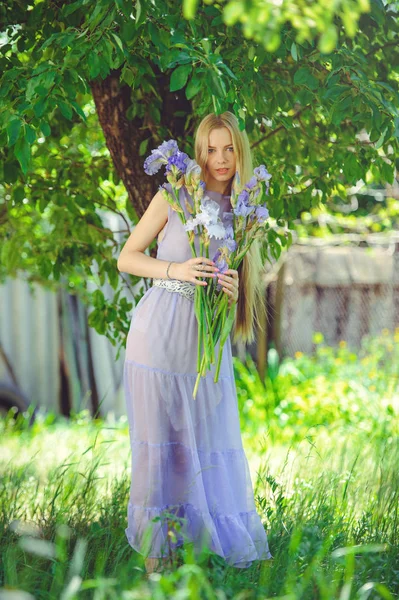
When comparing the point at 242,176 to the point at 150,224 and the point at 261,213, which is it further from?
the point at 150,224

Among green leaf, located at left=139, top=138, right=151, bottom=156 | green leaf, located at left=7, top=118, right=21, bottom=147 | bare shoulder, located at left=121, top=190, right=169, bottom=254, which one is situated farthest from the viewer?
green leaf, located at left=139, top=138, right=151, bottom=156

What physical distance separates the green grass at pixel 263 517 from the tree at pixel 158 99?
3.01 ft

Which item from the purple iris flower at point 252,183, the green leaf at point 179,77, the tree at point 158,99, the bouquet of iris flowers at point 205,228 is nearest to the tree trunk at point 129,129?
the tree at point 158,99

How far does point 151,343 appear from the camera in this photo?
259 centimetres

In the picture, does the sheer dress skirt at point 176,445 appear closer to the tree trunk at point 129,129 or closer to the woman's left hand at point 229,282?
the woman's left hand at point 229,282

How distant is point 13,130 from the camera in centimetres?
220

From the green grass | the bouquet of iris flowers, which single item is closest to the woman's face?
the bouquet of iris flowers

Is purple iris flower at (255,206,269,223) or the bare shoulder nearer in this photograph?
purple iris flower at (255,206,269,223)

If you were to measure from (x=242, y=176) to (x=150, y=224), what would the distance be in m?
0.37

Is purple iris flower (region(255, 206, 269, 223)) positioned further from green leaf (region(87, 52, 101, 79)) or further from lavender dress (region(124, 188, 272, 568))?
green leaf (region(87, 52, 101, 79))

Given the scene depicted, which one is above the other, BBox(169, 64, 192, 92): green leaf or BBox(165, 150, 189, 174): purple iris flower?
BBox(169, 64, 192, 92): green leaf

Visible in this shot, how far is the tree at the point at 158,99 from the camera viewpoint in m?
2.25

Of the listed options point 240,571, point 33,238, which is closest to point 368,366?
point 33,238

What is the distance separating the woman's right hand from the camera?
2445 mm
